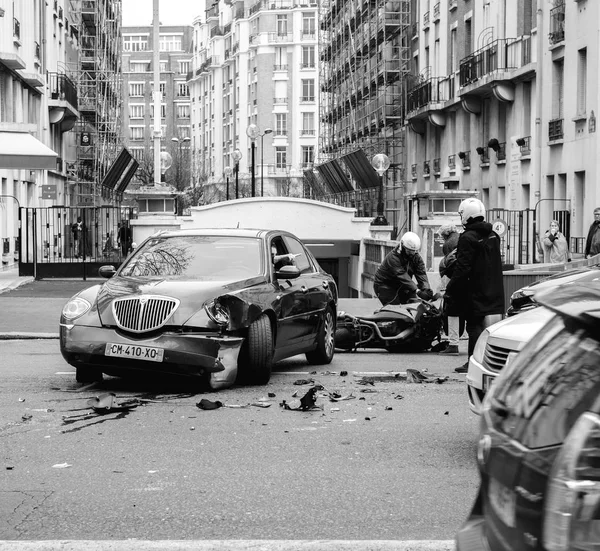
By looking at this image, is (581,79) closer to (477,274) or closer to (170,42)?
(477,274)

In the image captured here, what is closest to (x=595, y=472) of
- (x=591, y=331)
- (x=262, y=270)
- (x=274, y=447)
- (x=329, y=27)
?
(x=591, y=331)

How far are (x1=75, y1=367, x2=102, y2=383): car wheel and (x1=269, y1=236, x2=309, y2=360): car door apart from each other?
1.71 metres

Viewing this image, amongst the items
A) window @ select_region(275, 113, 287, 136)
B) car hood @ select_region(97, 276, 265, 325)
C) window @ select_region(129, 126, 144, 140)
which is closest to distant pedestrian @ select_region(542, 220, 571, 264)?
car hood @ select_region(97, 276, 265, 325)

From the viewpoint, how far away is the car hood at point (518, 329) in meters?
7.62

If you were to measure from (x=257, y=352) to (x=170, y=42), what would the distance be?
18484 centimetres

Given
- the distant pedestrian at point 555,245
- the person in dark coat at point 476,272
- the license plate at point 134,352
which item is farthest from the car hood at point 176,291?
the distant pedestrian at point 555,245

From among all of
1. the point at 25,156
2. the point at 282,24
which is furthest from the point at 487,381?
the point at 282,24

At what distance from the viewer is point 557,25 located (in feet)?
110

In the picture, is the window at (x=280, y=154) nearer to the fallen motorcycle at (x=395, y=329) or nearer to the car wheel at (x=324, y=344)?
the fallen motorcycle at (x=395, y=329)

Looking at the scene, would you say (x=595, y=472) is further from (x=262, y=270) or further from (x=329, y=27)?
(x=329, y=27)

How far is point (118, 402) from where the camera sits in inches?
400

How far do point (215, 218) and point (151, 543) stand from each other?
32487 millimetres

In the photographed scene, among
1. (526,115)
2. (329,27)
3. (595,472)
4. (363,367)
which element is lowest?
(363,367)

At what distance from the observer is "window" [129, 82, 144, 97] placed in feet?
569
